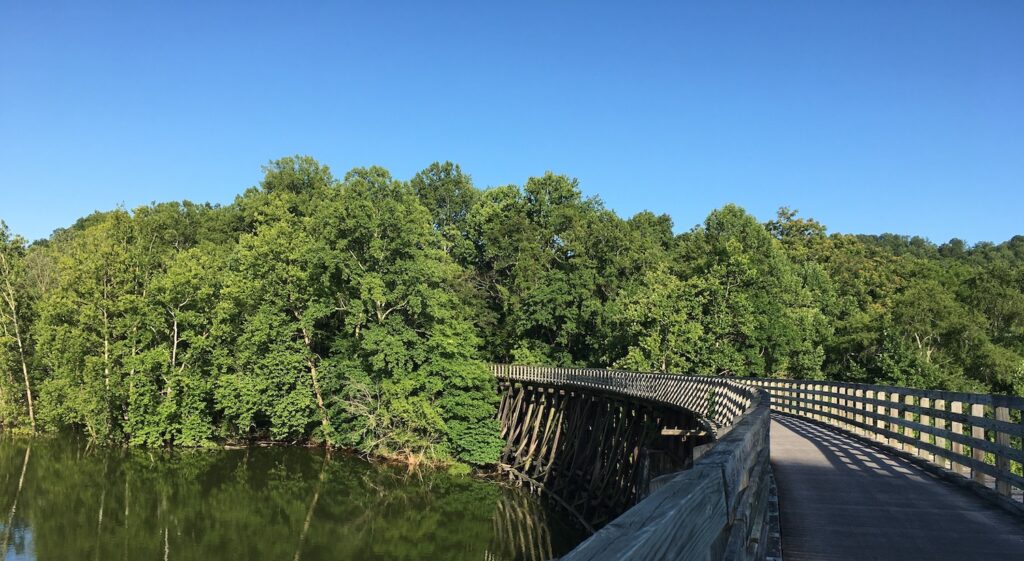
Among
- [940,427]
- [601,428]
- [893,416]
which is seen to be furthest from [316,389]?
[940,427]

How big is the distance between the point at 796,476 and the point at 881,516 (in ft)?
8.36

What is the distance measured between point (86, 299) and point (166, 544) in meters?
20.4

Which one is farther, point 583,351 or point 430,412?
point 583,351

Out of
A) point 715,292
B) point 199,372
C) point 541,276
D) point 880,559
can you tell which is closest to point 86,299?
point 199,372

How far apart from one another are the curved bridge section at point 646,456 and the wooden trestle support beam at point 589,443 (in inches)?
2.3

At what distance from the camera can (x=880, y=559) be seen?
5523mm

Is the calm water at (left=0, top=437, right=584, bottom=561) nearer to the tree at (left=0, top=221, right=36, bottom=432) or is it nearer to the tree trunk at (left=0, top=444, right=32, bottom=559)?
the tree trunk at (left=0, top=444, right=32, bottom=559)

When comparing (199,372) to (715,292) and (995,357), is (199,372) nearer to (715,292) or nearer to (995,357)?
(715,292)

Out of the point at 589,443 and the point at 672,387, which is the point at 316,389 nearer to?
the point at 589,443

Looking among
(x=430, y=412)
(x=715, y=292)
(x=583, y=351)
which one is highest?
(x=715, y=292)

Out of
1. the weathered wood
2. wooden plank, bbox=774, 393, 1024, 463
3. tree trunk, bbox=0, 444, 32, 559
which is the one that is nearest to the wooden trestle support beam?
wooden plank, bbox=774, 393, 1024, 463

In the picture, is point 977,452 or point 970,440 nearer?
point 970,440

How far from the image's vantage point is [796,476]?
9766mm

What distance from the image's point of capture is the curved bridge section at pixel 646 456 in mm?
1464
